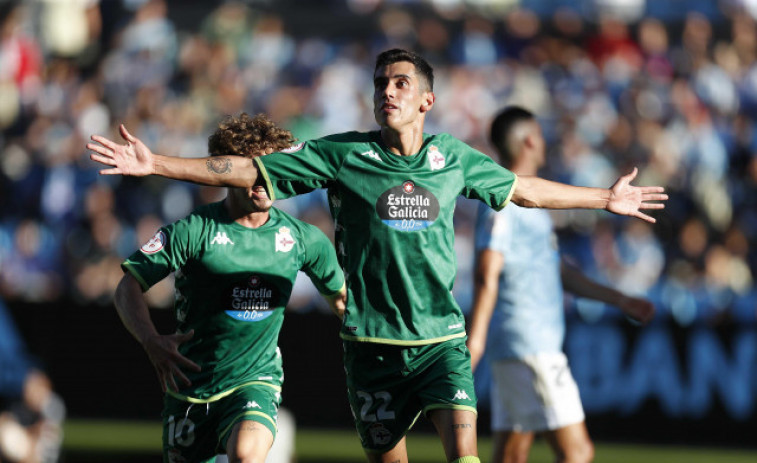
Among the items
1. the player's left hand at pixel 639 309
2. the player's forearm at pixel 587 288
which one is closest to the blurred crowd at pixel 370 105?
the player's forearm at pixel 587 288

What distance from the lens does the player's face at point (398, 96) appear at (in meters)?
5.63

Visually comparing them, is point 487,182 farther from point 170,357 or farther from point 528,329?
point 528,329

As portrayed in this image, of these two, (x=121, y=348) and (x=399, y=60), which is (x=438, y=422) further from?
(x=121, y=348)

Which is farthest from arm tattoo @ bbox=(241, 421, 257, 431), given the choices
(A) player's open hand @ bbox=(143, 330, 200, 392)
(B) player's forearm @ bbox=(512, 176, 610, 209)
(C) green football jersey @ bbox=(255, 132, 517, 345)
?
(B) player's forearm @ bbox=(512, 176, 610, 209)

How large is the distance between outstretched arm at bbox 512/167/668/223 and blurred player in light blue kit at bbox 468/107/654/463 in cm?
150

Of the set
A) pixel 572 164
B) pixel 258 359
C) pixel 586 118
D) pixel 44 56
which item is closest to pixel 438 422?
pixel 258 359

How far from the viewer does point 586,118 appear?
54.8 feet

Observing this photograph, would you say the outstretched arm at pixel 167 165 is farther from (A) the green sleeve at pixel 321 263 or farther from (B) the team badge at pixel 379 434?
(B) the team badge at pixel 379 434

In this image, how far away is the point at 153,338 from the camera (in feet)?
18.2

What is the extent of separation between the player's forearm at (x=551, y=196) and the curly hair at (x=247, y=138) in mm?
1374

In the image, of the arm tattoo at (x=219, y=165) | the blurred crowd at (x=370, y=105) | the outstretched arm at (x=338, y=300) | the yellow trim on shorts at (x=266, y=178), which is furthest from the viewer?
the blurred crowd at (x=370, y=105)

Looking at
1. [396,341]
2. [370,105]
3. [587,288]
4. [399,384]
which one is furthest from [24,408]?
[396,341]

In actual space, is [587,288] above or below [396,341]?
above

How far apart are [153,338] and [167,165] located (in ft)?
3.30
